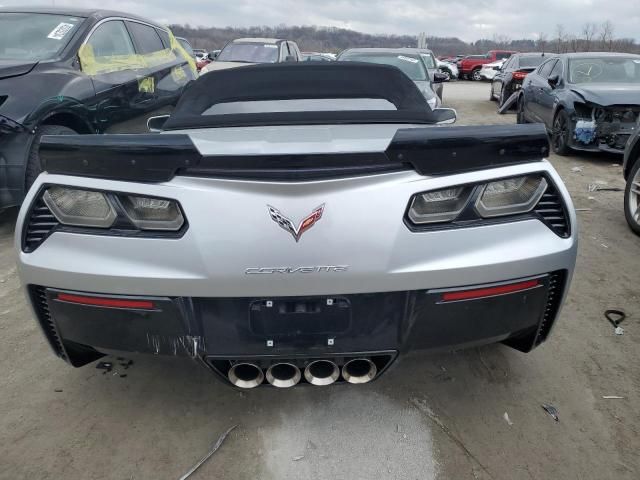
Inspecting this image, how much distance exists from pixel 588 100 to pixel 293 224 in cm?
661

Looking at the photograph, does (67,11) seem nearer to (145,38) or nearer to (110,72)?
(110,72)

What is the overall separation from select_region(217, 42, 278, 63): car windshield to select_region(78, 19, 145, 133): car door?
6.83 meters

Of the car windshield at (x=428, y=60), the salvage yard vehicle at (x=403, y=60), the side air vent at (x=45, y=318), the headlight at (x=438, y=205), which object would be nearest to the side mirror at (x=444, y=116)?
the headlight at (x=438, y=205)

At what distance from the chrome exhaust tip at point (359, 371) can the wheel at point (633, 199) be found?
137 inches

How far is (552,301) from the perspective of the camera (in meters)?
1.90

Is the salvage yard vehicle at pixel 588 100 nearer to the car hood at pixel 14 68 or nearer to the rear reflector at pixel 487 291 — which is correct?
the rear reflector at pixel 487 291

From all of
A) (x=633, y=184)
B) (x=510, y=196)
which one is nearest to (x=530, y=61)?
(x=633, y=184)

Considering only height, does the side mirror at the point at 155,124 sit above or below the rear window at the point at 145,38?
above

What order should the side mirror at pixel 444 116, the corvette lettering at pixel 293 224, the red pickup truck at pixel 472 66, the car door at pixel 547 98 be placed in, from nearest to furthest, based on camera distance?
the corvette lettering at pixel 293 224 < the side mirror at pixel 444 116 < the car door at pixel 547 98 < the red pickup truck at pixel 472 66

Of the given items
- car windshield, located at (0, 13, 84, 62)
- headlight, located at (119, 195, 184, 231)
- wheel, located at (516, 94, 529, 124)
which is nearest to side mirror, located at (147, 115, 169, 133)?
headlight, located at (119, 195, 184, 231)

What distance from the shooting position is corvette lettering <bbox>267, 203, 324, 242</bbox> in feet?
5.18

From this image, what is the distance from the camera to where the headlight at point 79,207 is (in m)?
1.71

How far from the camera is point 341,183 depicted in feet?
5.36

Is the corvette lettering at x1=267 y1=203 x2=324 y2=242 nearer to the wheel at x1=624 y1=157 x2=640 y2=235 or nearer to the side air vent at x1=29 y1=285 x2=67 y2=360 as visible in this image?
the side air vent at x1=29 y1=285 x2=67 y2=360
